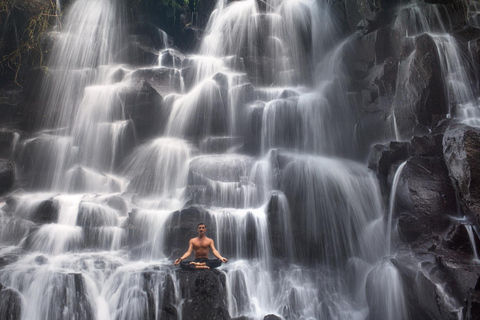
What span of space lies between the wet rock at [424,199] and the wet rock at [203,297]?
4618mm

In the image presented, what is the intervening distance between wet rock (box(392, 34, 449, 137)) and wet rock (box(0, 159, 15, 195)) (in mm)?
14029

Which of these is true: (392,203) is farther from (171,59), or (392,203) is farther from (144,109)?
(171,59)

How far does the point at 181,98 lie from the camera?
52.8 feet

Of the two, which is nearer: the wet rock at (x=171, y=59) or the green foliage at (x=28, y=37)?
the green foliage at (x=28, y=37)

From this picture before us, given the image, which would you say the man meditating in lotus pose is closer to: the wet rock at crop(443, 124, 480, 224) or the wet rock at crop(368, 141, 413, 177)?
the wet rock at crop(443, 124, 480, 224)

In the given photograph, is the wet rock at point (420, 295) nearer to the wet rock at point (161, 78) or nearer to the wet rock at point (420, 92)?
the wet rock at point (420, 92)

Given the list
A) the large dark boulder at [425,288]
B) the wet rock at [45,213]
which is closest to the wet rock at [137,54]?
the wet rock at [45,213]

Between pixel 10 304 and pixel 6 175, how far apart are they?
743 cm

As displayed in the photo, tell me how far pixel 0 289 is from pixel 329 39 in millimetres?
17206

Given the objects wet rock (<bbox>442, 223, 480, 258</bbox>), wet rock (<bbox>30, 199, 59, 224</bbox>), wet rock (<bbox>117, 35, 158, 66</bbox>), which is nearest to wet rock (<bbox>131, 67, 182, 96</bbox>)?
wet rock (<bbox>117, 35, 158, 66</bbox>)

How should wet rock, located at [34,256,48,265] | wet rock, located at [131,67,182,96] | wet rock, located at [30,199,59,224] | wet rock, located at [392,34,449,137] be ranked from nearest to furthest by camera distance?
1. wet rock, located at [34,256,48,265]
2. wet rock, located at [30,199,59,224]
3. wet rock, located at [392,34,449,137]
4. wet rock, located at [131,67,182,96]

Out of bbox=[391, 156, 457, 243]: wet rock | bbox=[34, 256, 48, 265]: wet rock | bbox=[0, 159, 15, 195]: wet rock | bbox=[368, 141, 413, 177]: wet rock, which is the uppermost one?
bbox=[0, 159, 15, 195]: wet rock

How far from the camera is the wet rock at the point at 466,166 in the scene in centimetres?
729

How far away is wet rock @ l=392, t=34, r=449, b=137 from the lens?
11.0m
